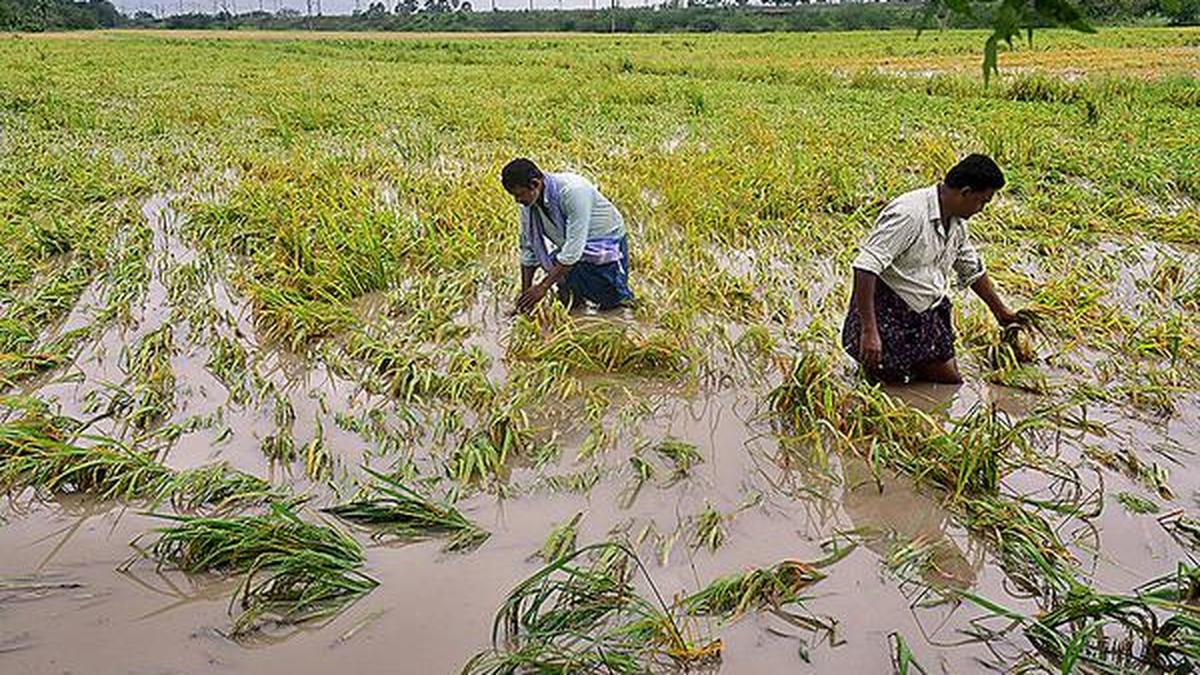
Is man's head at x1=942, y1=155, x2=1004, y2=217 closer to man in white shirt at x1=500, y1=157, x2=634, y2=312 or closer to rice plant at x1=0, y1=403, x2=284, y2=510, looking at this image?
man in white shirt at x1=500, y1=157, x2=634, y2=312

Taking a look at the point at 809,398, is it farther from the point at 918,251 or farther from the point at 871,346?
the point at 918,251

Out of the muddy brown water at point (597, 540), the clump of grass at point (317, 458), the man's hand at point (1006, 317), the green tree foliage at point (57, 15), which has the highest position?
the green tree foliage at point (57, 15)

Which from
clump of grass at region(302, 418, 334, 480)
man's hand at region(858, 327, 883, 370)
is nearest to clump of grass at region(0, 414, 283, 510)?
clump of grass at region(302, 418, 334, 480)

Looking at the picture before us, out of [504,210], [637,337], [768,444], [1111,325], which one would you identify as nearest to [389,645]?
[768,444]

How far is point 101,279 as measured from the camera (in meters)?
5.49

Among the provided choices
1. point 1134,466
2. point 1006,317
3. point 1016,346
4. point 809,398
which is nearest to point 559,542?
point 809,398

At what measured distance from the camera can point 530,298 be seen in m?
4.69

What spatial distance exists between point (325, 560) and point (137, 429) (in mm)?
1449

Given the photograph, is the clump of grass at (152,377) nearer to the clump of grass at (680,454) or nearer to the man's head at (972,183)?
the clump of grass at (680,454)

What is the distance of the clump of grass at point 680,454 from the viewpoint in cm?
336

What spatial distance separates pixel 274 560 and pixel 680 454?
1494mm

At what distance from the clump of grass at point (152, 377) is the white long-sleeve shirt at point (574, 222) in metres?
1.81

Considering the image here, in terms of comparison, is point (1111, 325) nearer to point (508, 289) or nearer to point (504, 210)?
point (508, 289)

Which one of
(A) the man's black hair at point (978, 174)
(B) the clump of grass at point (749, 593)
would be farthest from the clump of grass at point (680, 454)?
(A) the man's black hair at point (978, 174)
